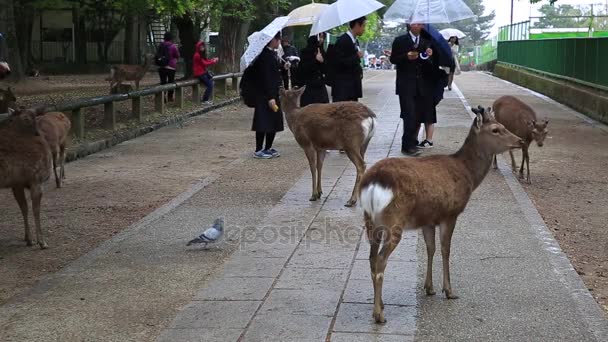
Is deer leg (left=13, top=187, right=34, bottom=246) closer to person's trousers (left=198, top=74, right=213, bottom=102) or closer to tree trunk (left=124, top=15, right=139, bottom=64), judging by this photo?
person's trousers (left=198, top=74, right=213, bottom=102)

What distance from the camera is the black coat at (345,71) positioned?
433 inches

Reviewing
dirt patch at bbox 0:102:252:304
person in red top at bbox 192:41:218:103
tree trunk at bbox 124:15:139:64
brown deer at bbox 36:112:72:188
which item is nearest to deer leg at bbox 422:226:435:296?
dirt patch at bbox 0:102:252:304

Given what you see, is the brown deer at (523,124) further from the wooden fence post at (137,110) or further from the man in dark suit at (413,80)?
the wooden fence post at (137,110)

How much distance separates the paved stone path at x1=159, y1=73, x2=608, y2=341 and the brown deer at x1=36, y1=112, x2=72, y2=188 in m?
2.91

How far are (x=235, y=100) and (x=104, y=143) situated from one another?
373 inches

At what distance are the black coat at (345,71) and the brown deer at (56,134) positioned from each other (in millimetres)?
3690

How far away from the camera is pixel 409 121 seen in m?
11.3

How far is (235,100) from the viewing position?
2283 centimetres

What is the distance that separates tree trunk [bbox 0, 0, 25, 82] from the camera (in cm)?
1989

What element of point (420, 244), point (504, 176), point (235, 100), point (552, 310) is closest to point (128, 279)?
point (420, 244)

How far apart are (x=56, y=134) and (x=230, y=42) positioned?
16.2 m

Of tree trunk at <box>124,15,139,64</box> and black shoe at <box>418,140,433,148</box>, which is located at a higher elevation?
tree trunk at <box>124,15,139,64</box>

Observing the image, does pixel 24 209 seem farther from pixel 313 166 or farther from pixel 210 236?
pixel 313 166

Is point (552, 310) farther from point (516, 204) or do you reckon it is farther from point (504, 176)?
point (504, 176)
